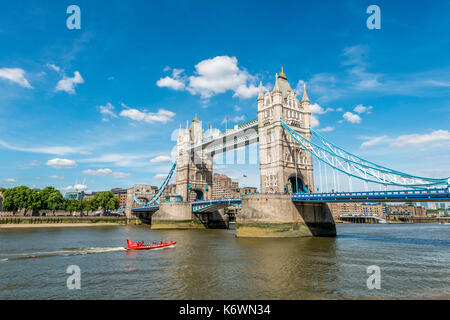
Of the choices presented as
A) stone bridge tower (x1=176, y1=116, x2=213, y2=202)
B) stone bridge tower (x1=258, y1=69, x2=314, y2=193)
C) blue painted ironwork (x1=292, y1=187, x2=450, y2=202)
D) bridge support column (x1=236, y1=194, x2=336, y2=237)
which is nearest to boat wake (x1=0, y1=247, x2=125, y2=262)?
bridge support column (x1=236, y1=194, x2=336, y2=237)

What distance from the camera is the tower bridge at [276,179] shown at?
3559 centimetres

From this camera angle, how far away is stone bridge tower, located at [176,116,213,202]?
7575 cm

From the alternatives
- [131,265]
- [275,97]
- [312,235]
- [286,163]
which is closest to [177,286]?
[131,265]

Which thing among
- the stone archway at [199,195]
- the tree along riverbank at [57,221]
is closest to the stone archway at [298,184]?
the stone archway at [199,195]

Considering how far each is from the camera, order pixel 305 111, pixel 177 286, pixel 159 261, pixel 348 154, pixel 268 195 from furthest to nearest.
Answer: pixel 305 111
pixel 348 154
pixel 268 195
pixel 159 261
pixel 177 286

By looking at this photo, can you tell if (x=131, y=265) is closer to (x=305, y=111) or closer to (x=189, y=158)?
(x=305, y=111)

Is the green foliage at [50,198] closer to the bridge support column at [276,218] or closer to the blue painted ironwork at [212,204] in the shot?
the blue painted ironwork at [212,204]

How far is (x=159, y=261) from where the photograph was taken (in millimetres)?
21922

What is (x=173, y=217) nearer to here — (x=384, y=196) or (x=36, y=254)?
(x=36, y=254)

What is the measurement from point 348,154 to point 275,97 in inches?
631

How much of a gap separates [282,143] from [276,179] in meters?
6.55
